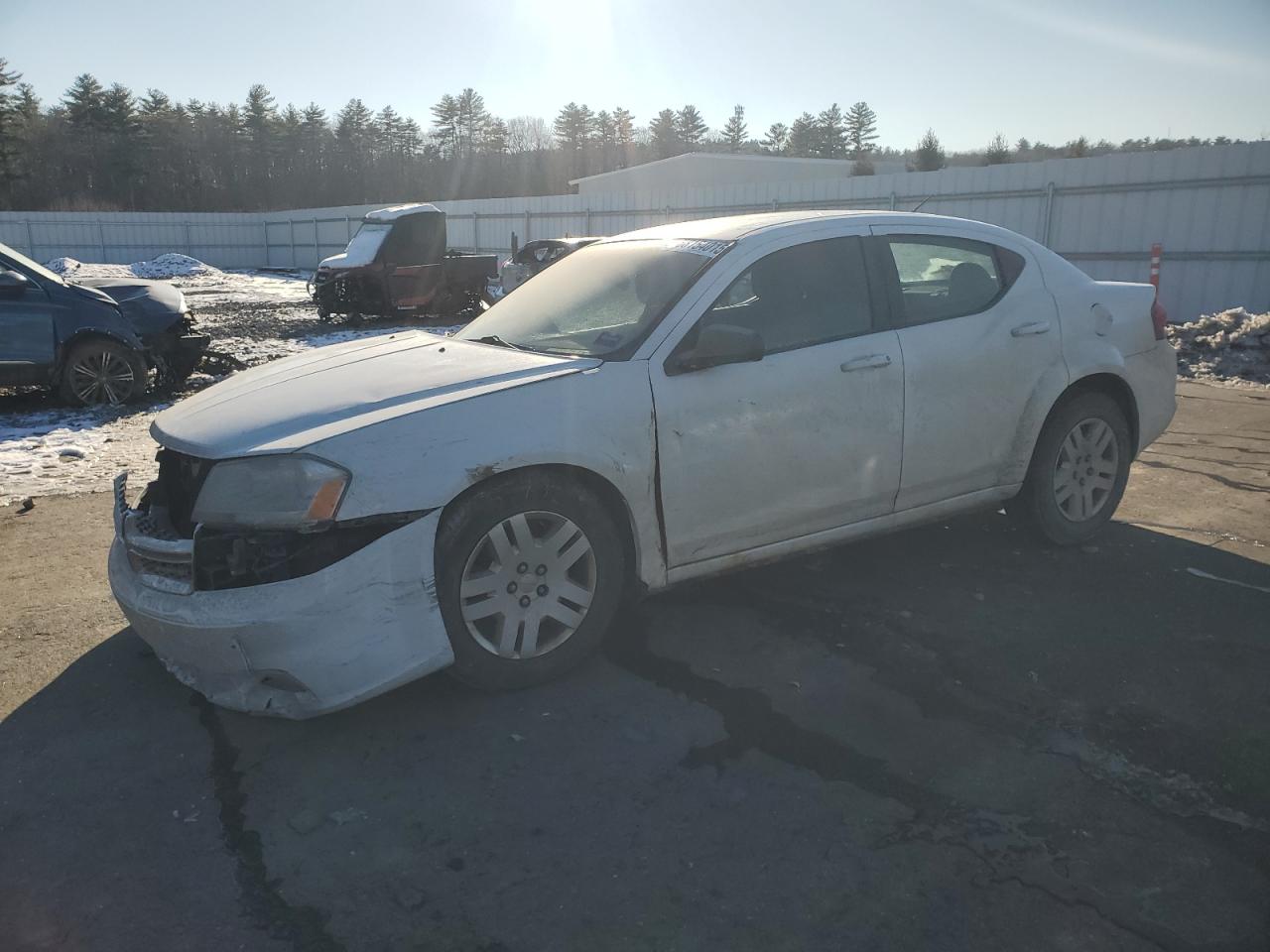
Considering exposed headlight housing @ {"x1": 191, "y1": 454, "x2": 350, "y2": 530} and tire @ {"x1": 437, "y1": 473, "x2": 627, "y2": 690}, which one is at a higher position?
exposed headlight housing @ {"x1": 191, "y1": 454, "x2": 350, "y2": 530}

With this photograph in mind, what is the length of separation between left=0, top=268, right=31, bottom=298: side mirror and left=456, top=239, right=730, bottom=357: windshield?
6697mm

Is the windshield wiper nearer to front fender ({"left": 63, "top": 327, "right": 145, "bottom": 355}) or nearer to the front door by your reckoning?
the front door

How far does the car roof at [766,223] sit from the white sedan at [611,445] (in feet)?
0.08

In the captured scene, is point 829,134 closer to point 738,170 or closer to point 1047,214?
point 738,170

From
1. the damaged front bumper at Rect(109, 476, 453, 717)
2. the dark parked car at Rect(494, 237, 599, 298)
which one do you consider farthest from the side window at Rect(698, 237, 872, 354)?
the dark parked car at Rect(494, 237, 599, 298)

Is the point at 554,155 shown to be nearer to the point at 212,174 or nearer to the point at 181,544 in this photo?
the point at 212,174

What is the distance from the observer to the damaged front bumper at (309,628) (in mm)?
2996

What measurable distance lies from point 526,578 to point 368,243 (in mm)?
17380

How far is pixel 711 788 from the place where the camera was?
2877mm

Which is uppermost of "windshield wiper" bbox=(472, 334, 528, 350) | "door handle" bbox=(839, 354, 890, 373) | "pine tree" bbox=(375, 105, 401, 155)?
"pine tree" bbox=(375, 105, 401, 155)

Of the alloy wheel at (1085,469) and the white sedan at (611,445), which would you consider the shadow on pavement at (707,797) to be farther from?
the alloy wheel at (1085,469)

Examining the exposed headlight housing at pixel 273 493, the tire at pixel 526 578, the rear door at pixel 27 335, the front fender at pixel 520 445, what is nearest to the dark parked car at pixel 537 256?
the rear door at pixel 27 335

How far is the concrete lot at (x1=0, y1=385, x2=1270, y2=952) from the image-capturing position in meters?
2.34

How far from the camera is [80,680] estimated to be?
3.68 m
